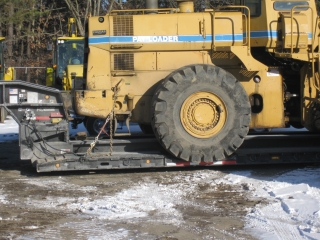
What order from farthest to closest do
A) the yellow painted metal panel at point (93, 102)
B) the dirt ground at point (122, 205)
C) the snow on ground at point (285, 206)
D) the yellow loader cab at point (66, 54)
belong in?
1. the yellow loader cab at point (66, 54)
2. the yellow painted metal panel at point (93, 102)
3. the dirt ground at point (122, 205)
4. the snow on ground at point (285, 206)

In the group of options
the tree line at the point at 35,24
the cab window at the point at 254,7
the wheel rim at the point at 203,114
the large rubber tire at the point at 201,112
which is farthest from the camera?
the tree line at the point at 35,24

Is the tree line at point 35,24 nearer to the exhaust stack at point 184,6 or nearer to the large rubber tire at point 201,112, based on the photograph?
the exhaust stack at point 184,6

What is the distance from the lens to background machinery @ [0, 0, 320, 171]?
1010 centimetres

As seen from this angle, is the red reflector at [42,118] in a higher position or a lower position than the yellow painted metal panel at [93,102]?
lower

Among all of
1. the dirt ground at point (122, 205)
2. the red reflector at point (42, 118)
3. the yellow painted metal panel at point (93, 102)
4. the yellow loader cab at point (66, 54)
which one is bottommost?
the dirt ground at point (122, 205)

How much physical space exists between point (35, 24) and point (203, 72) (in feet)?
82.5

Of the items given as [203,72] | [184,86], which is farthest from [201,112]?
[203,72]

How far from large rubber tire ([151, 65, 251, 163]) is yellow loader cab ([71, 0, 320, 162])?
2 centimetres

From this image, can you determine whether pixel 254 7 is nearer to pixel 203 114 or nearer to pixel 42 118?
pixel 203 114

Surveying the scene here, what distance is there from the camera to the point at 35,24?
33656 mm

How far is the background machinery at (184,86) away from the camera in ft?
33.1

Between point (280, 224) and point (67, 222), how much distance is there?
256 cm

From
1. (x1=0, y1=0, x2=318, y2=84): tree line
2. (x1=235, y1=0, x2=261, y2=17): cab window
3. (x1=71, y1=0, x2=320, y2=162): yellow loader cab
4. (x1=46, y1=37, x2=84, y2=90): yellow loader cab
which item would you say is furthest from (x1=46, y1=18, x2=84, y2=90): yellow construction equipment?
(x1=0, y1=0, x2=318, y2=84): tree line

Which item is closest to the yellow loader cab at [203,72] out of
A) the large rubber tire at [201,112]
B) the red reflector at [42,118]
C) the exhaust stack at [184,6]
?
the large rubber tire at [201,112]
